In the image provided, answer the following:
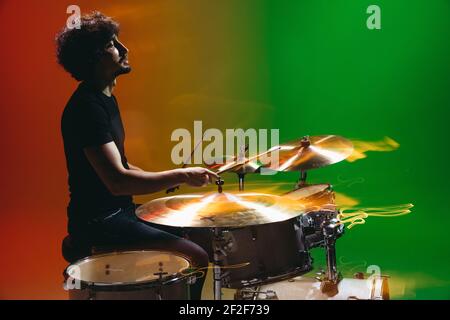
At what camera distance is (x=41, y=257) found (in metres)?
2.95

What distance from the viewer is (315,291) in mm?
2969

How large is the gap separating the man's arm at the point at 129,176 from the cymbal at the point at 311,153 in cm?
67

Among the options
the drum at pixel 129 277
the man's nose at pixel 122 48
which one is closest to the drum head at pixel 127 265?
the drum at pixel 129 277

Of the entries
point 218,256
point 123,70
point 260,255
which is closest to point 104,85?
point 123,70

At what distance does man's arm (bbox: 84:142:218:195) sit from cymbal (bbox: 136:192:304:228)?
0.08m

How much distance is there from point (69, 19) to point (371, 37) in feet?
5.19

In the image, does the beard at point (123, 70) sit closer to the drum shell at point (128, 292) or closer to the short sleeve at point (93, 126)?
the short sleeve at point (93, 126)

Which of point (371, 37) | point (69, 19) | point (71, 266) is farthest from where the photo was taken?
point (371, 37)

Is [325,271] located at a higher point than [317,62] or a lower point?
lower

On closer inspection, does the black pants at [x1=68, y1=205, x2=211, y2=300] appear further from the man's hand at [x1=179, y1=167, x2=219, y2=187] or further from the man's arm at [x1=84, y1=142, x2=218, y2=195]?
the man's hand at [x1=179, y1=167, x2=219, y2=187]

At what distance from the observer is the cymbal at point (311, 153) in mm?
2873

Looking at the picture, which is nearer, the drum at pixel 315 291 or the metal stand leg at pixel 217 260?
the metal stand leg at pixel 217 260
